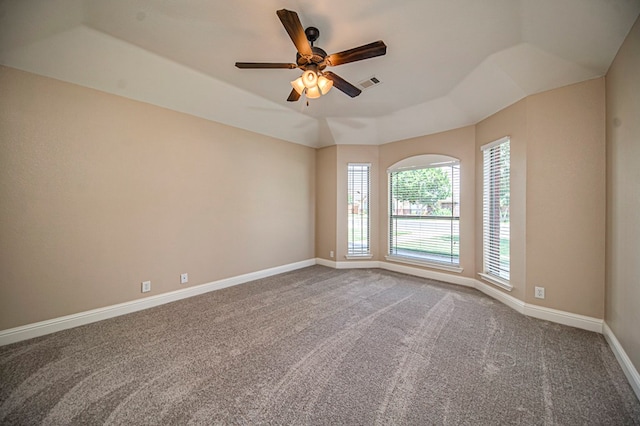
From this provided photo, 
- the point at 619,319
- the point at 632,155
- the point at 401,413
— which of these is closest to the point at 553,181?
the point at 632,155

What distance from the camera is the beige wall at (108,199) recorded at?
2.33 m

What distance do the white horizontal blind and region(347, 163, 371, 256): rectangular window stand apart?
0.53 m

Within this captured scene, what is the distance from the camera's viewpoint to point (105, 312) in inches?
109

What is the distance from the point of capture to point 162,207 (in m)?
3.24

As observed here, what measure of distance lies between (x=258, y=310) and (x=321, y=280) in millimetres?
1454

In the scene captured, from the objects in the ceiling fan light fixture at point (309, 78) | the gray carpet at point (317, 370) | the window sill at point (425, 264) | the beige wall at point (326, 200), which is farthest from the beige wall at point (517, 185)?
the beige wall at point (326, 200)

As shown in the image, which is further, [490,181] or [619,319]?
[490,181]

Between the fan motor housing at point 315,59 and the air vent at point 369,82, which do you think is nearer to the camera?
the fan motor housing at point 315,59

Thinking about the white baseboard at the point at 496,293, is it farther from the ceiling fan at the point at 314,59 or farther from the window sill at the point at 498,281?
the ceiling fan at the point at 314,59

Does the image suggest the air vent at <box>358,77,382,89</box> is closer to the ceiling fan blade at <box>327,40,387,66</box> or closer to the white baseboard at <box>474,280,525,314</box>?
the ceiling fan blade at <box>327,40,387,66</box>

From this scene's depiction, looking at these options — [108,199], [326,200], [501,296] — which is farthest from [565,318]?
[108,199]

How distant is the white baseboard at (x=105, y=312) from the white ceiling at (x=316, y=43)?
8.28ft

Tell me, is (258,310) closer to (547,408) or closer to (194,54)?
(547,408)

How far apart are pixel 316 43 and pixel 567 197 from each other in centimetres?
319
